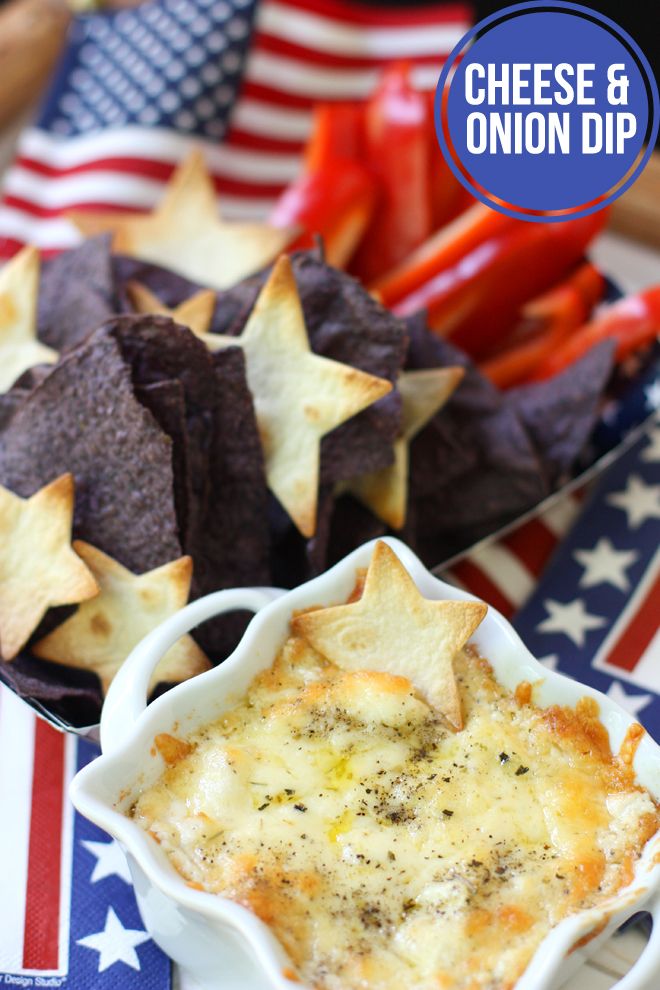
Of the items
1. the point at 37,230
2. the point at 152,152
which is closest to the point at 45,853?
the point at 37,230

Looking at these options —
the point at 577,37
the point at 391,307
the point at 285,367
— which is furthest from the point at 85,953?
the point at 577,37

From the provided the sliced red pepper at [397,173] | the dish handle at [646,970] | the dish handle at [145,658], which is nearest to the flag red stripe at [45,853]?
the dish handle at [145,658]

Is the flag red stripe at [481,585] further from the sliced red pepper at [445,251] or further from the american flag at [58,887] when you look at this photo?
the american flag at [58,887]

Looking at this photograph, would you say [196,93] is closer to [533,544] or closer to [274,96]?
[274,96]

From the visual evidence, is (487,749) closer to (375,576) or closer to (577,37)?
(375,576)

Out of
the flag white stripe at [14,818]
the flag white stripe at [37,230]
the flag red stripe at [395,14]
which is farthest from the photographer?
the flag red stripe at [395,14]

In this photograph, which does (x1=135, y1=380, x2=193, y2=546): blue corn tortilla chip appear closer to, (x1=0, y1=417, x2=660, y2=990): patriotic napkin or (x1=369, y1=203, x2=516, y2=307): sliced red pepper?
(x1=0, y1=417, x2=660, y2=990): patriotic napkin

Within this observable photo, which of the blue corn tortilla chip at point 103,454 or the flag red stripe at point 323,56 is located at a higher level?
the flag red stripe at point 323,56

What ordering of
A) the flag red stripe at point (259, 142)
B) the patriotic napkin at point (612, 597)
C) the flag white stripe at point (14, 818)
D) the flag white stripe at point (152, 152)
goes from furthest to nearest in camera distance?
the flag red stripe at point (259, 142)
the flag white stripe at point (152, 152)
the patriotic napkin at point (612, 597)
the flag white stripe at point (14, 818)
